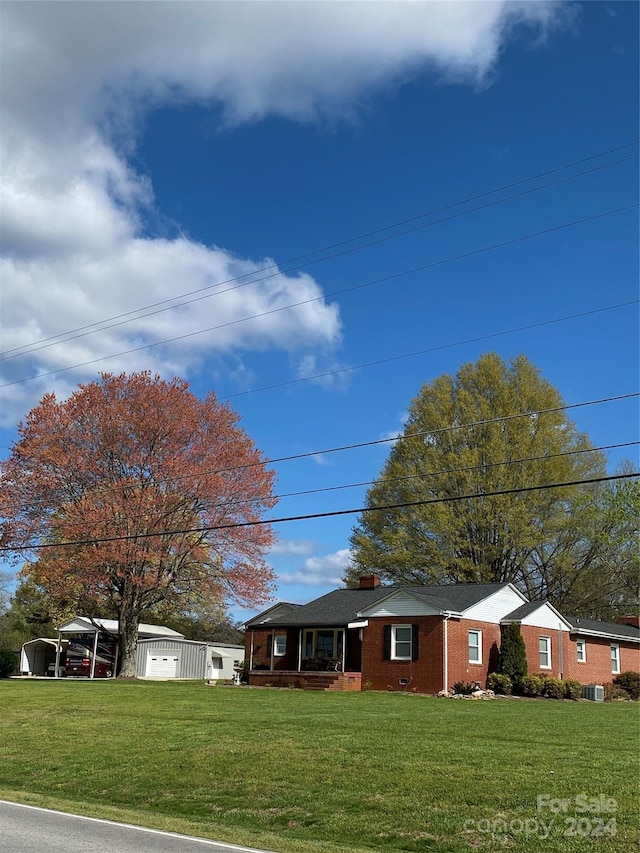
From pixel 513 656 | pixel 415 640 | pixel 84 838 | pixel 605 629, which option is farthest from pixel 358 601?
pixel 84 838

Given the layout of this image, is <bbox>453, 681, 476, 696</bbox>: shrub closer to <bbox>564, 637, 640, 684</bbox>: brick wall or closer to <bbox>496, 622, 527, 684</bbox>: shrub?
<bbox>496, 622, 527, 684</bbox>: shrub

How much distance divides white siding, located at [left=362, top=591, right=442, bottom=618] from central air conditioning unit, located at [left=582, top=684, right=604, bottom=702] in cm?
754

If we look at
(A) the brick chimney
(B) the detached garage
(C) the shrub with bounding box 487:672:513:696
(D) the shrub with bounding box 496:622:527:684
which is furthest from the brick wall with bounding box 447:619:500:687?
(B) the detached garage

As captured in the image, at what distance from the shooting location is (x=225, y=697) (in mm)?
27344

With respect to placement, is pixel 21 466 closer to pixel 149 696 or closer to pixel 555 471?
pixel 149 696

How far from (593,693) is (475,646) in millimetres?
5297

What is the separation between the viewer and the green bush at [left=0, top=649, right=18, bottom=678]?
1918 inches

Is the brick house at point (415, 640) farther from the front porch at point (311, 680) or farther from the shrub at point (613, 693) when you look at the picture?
the shrub at point (613, 693)

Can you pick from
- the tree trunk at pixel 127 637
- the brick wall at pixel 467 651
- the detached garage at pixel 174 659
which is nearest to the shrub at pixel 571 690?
the brick wall at pixel 467 651

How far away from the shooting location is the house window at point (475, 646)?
36125mm

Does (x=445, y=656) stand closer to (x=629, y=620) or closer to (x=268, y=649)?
(x=268, y=649)

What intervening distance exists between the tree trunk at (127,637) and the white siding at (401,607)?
11493mm

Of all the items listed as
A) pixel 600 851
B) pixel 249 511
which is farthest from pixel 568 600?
pixel 600 851

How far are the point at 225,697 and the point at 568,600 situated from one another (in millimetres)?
28482
